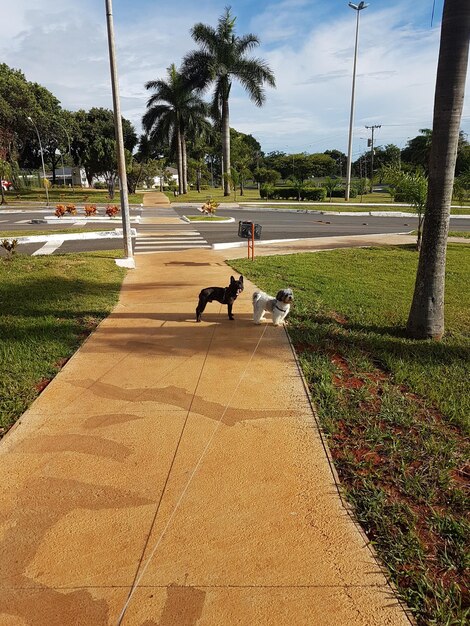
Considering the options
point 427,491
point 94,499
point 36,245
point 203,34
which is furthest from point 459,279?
point 203,34

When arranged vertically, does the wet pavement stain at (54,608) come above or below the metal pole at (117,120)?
below

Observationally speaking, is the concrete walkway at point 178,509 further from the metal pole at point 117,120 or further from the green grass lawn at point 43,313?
the metal pole at point 117,120

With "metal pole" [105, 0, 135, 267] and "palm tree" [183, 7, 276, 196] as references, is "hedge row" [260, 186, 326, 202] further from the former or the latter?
"metal pole" [105, 0, 135, 267]

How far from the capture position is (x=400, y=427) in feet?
12.2

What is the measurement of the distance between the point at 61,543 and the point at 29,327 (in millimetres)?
4328

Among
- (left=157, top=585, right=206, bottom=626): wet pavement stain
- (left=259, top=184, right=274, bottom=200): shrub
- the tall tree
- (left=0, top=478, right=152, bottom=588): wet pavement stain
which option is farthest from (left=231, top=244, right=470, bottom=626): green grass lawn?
the tall tree

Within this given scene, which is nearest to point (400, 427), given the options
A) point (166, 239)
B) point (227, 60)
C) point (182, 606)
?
point (182, 606)

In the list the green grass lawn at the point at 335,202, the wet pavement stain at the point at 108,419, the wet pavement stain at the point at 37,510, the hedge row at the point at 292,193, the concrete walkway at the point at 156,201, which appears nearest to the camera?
the wet pavement stain at the point at 37,510

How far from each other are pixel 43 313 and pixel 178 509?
5178 mm

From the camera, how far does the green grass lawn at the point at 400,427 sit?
7.75 feet

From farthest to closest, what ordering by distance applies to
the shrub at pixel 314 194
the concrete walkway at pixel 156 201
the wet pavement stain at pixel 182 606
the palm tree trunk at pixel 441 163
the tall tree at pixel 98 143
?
the tall tree at pixel 98 143, the shrub at pixel 314 194, the concrete walkway at pixel 156 201, the palm tree trunk at pixel 441 163, the wet pavement stain at pixel 182 606

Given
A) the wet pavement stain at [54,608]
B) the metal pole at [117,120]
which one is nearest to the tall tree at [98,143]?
the metal pole at [117,120]

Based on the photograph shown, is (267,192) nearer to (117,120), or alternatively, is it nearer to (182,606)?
(117,120)

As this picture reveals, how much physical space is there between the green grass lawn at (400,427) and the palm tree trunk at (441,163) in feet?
1.53
